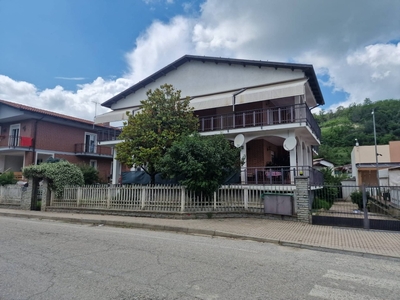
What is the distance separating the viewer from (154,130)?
1556cm

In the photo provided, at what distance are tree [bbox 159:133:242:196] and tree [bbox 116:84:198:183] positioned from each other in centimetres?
198

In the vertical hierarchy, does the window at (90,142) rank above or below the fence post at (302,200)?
above

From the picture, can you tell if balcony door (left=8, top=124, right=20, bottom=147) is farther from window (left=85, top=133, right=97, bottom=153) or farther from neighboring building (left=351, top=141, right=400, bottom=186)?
neighboring building (left=351, top=141, right=400, bottom=186)

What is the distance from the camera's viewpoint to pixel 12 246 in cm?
704

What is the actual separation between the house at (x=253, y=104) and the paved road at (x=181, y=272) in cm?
777

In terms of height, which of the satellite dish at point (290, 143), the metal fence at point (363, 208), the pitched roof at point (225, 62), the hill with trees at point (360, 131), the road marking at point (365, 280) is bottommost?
the road marking at point (365, 280)

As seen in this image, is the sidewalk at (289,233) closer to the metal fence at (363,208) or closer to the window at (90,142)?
the metal fence at (363,208)

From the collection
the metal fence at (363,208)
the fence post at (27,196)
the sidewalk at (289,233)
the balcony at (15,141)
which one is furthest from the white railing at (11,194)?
the metal fence at (363,208)

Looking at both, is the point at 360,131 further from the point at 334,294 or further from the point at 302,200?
the point at 334,294

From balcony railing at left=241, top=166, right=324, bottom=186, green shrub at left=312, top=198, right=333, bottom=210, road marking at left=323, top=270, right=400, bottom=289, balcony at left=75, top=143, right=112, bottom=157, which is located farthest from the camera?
balcony at left=75, top=143, right=112, bottom=157

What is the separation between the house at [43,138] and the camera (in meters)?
25.5

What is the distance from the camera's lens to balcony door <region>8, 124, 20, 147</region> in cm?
2605

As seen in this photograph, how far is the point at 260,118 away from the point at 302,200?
708cm

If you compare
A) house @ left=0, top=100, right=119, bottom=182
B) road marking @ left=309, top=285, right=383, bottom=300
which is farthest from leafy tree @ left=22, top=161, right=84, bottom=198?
road marking @ left=309, top=285, right=383, bottom=300
